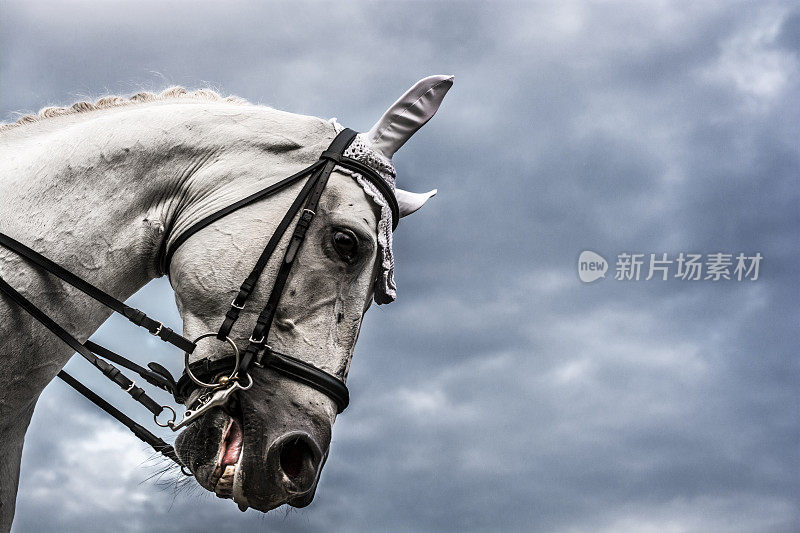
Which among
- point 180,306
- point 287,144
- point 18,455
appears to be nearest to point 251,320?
point 180,306

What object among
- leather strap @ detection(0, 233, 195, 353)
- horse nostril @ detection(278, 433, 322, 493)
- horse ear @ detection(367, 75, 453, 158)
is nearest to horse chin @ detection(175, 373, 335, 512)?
horse nostril @ detection(278, 433, 322, 493)

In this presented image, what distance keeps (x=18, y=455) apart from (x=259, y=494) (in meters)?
1.85

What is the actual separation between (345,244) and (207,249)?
2.54ft

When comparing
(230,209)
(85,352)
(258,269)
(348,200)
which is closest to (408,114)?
(348,200)

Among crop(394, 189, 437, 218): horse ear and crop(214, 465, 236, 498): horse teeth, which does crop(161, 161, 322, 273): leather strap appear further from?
crop(214, 465, 236, 498): horse teeth

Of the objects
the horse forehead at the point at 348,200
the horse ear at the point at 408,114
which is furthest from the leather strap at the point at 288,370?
the horse ear at the point at 408,114

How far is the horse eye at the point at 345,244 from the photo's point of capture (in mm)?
4336

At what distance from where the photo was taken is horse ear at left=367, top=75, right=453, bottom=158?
4.81m

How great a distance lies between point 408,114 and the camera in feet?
15.9

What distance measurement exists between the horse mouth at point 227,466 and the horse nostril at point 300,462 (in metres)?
0.24

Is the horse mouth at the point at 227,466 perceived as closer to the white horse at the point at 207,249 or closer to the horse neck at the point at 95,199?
the white horse at the point at 207,249

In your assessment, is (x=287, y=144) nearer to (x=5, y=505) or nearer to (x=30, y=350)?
(x=30, y=350)

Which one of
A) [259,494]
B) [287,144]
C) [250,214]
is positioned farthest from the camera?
[287,144]

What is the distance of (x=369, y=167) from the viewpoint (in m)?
4.71
